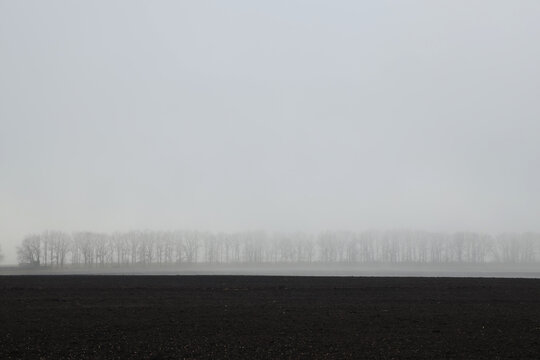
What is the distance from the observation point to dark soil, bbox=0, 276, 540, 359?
16781 millimetres

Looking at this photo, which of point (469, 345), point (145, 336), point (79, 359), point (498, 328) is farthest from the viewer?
point (498, 328)

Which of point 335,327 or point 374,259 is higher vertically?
point 335,327

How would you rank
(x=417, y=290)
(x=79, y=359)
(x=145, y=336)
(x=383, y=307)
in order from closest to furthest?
1. (x=79, y=359)
2. (x=145, y=336)
3. (x=383, y=307)
4. (x=417, y=290)

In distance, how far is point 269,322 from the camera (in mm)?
21578

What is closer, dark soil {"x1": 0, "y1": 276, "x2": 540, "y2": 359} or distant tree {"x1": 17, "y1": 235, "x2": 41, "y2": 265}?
dark soil {"x1": 0, "y1": 276, "x2": 540, "y2": 359}

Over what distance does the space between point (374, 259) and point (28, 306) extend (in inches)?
Answer: 5668

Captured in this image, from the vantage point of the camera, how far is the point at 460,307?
2609 cm

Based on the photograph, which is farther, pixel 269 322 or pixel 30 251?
pixel 30 251

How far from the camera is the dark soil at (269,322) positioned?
16.8m

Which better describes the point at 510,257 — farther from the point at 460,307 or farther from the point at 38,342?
the point at 38,342

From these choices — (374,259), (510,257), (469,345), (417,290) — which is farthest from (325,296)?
(510,257)

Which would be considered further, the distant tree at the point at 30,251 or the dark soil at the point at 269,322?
the distant tree at the point at 30,251

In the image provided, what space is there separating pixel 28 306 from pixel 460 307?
23617 millimetres

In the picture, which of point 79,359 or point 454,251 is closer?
point 79,359
